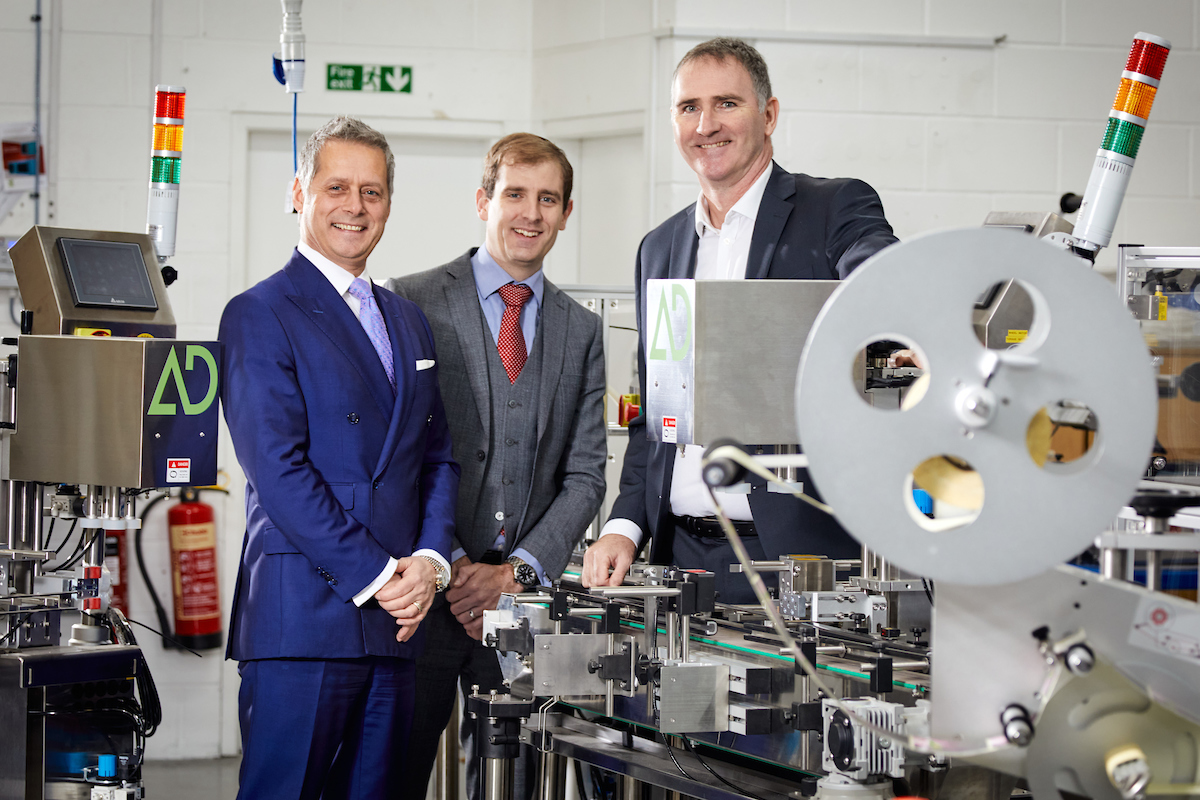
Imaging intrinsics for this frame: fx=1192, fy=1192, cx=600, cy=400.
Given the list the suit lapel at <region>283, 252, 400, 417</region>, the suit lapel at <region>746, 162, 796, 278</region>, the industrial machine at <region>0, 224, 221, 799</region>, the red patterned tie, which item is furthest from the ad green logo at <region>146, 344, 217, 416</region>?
the suit lapel at <region>746, 162, 796, 278</region>

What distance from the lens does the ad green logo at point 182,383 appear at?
2.02 meters

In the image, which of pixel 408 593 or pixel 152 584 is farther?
pixel 152 584

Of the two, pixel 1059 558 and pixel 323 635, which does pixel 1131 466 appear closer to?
pixel 1059 558

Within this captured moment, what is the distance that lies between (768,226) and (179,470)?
3.69 ft

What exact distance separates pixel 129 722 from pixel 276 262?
2409 millimetres

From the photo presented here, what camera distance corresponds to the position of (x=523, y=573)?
2.35 metres

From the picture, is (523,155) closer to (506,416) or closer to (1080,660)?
(506,416)

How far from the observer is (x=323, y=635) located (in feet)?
6.45

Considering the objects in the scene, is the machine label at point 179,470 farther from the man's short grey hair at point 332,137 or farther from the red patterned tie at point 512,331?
the red patterned tie at point 512,331

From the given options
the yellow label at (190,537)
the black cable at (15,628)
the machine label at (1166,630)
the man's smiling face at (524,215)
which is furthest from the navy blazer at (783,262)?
the yellow label at (190,537)

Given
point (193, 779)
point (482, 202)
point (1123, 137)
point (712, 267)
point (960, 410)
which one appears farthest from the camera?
point (193, 779)

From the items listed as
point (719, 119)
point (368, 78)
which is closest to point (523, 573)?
point (719, 119)

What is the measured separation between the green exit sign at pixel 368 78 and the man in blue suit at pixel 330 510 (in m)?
2.11

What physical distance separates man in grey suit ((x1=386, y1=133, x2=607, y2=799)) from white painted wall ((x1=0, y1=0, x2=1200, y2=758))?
4.56ft
